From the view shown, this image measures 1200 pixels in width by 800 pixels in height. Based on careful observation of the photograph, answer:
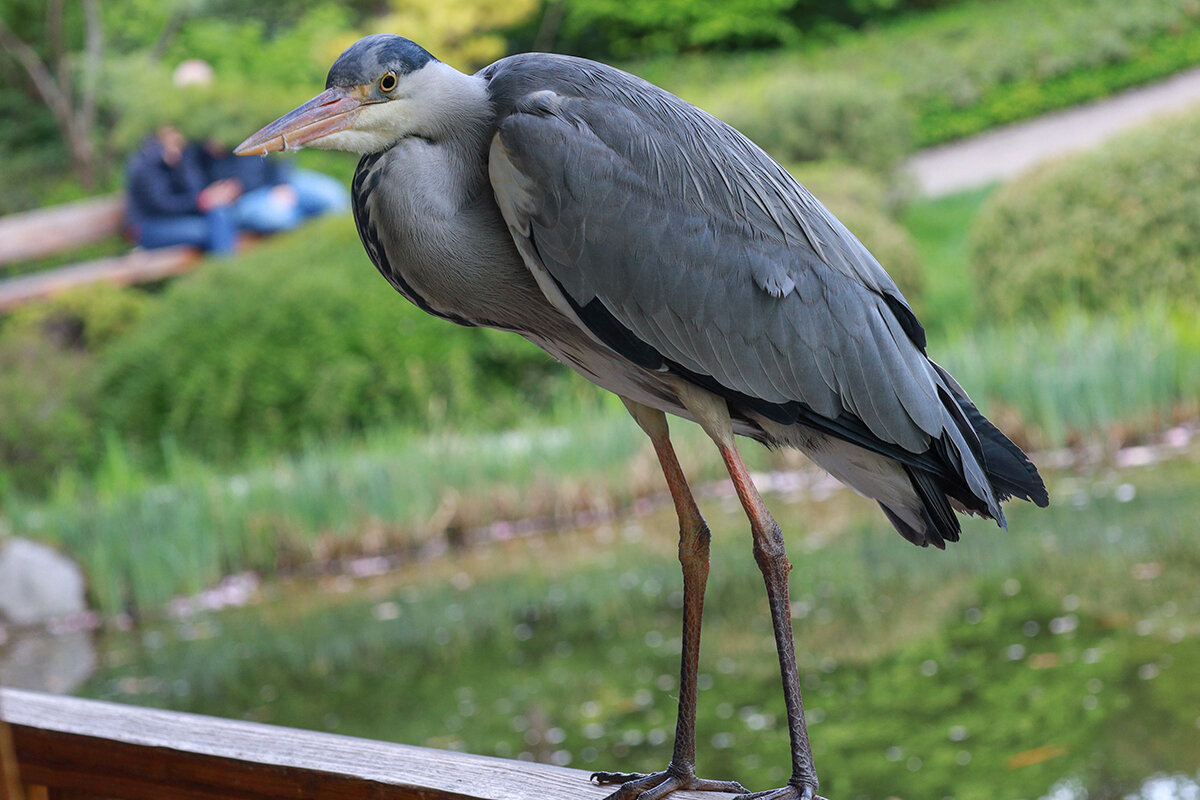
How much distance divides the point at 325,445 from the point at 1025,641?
547cm

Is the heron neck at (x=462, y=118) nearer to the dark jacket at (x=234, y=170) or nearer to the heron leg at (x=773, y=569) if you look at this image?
the heron leg at (x=773, y=569)

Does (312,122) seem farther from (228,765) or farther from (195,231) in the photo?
(195,231)

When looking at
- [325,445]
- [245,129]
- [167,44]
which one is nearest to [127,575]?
[325,445]

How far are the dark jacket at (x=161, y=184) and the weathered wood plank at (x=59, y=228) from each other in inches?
36.2

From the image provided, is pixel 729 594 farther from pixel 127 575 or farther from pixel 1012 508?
pixel 127 575

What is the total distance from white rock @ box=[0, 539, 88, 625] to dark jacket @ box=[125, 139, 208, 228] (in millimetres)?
7539

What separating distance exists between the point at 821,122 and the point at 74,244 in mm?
8431

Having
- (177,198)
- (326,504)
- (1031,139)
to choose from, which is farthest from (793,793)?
(1031,139)

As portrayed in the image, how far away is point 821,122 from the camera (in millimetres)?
12977

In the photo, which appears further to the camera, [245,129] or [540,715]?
[245,129]

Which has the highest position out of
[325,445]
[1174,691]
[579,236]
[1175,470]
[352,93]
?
[352,93]

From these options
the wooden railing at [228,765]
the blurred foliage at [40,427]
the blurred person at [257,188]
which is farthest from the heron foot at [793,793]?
the blurred person at [257,188]

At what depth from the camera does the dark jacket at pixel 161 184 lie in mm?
13086

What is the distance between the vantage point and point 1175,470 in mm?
5887
